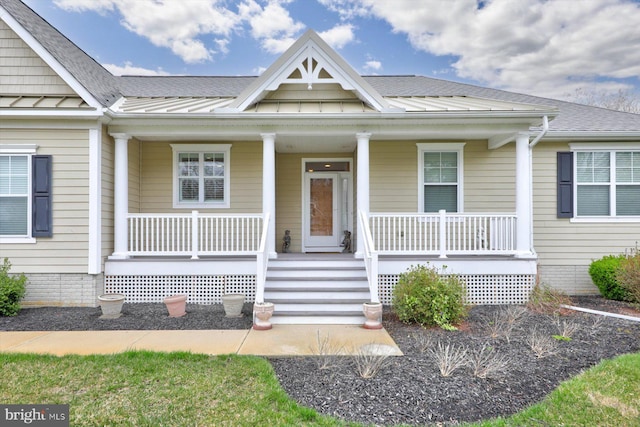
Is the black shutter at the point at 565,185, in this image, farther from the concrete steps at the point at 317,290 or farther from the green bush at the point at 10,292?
the green bush at the point at 10,292

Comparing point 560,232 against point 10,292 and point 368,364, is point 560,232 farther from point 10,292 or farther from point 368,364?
point 10,292

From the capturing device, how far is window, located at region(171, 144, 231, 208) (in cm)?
861

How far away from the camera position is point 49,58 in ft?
21.5

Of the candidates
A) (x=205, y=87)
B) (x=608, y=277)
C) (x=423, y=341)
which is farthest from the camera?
(x=205, y=87)

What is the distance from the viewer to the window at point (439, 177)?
8.54m

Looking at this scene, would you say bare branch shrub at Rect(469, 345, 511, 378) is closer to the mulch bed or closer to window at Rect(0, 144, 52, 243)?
the mulch bed

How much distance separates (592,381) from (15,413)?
5.56 metres

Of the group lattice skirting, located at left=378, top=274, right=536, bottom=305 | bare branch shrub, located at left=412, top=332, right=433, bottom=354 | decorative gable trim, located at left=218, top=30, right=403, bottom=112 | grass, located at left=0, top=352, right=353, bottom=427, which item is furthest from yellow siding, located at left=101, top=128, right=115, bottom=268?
lattice skirting, located at left=378, top=274, right=536, bottom=305

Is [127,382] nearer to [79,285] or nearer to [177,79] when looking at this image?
[79,285]

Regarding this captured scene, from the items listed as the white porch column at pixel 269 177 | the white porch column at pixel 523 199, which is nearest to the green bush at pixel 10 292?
the white porch column at pixel 269 177

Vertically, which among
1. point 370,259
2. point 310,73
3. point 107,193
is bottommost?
point 370,259

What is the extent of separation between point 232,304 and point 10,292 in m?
3.92

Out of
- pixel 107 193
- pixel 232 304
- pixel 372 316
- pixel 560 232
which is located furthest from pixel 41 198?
pixel 560 232

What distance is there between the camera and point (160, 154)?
8617 millimetres
